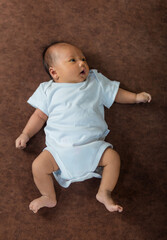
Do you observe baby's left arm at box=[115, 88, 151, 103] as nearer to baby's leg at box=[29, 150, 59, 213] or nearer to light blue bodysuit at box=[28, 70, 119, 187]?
light blue bodysuit at box=[28, 70, 119, 187]

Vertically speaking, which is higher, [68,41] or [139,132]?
[68,41]

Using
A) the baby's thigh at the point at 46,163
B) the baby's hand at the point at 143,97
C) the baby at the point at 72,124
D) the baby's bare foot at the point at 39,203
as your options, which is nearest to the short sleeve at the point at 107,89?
the baby at the point at 72,124

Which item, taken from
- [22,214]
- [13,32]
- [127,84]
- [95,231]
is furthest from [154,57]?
[22,214]

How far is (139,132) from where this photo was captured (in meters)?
1.25

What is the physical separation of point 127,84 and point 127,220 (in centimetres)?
66

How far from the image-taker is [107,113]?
1.27 metres

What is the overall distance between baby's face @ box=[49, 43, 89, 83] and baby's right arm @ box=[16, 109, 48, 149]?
0.60 ft

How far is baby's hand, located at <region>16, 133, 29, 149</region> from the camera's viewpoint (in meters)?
1.15

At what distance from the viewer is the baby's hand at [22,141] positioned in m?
1.15

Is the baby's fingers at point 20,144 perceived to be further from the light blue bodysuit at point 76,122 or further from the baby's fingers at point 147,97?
the baby's fingers at point 147,97

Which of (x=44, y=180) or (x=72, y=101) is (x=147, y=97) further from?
(x=44, y=180)

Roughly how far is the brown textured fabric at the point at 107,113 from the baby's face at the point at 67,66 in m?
0.13

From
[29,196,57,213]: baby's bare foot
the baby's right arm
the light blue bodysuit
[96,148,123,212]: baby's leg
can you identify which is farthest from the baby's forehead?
[29,196,57,213]: baby's bare foot

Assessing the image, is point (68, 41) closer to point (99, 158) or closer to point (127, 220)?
point (99, 158)
